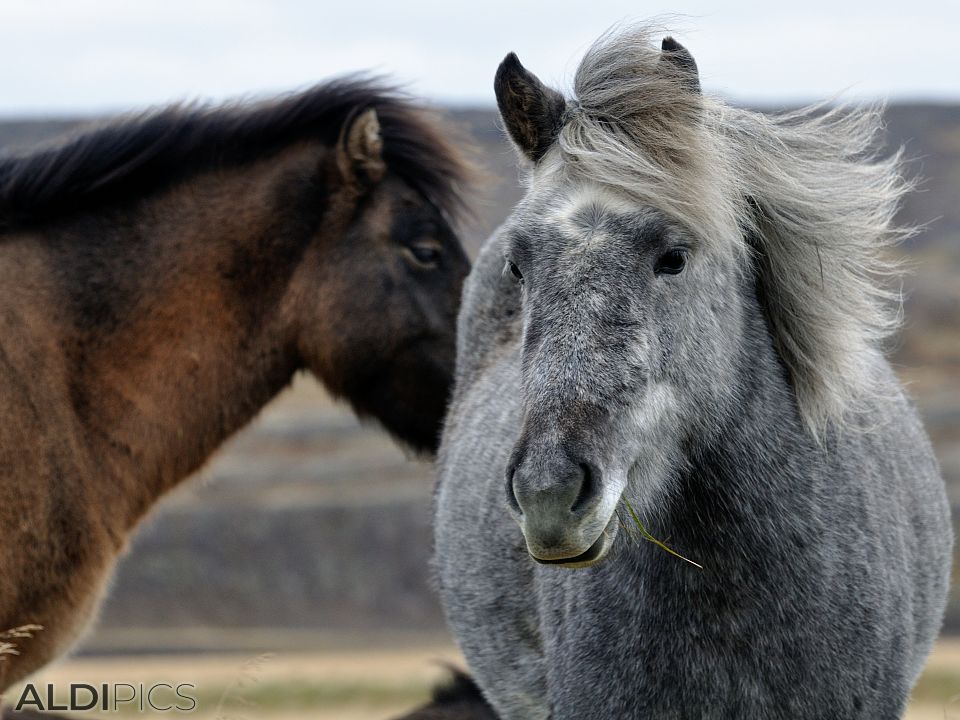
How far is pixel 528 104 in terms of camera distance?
10.8 ft

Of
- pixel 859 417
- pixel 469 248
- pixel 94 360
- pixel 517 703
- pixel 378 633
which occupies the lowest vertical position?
pixel 378 633

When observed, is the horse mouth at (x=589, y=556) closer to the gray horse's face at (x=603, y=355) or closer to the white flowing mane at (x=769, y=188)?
the gray horse's face at (x=603, y=355)

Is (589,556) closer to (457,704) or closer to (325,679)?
(457,704)

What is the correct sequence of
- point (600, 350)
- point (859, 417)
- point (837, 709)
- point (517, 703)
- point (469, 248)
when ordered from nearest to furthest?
point (600, 350) → point (837, 709) → point (859, 417) → point (517, 703) → point (469, 248)

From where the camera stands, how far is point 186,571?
15.3 meters

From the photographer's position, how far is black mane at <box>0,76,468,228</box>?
537 centimetres

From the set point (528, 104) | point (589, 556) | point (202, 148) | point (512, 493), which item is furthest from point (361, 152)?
point (589, 556)

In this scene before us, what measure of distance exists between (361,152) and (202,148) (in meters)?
0.77

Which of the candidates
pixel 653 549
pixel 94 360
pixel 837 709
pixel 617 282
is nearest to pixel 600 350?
pixel 617 282

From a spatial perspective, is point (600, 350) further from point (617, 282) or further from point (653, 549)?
point (653, 549)

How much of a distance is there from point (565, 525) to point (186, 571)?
1349cm

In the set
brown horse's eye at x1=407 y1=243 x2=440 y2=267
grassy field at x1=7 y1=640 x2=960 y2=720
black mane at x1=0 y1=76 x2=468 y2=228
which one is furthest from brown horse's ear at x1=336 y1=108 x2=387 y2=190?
grassy field at x1=7 y1=640 x2=960 y2=720

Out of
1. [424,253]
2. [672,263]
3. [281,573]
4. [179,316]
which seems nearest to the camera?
[672,263]

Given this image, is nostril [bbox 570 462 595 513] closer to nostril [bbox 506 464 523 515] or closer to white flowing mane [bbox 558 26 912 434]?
nostril [bbox 506 464 523 515]
